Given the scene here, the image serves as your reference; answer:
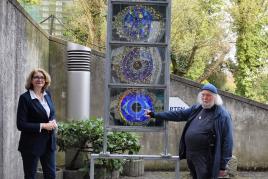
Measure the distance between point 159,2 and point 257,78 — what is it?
17601 mm

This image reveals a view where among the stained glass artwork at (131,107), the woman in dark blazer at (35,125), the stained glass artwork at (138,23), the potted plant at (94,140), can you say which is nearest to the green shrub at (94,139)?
the potted plant at (94,140)

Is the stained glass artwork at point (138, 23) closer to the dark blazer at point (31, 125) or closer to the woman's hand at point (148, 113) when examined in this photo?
the woman's hand at point (148, 113)

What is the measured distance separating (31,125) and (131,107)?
1.21 m

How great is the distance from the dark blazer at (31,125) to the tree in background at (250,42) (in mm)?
16728

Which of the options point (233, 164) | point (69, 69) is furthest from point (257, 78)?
point (69, 69)

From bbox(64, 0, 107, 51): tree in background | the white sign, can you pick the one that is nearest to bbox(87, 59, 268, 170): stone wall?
Result: the white sign

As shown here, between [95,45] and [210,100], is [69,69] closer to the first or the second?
[210,100]

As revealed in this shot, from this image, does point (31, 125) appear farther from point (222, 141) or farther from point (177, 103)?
point (177, 103)

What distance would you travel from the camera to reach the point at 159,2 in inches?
234

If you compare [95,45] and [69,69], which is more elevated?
[95,45]

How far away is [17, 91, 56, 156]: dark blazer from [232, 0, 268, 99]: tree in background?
54.9ft

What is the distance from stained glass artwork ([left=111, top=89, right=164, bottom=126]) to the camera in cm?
600

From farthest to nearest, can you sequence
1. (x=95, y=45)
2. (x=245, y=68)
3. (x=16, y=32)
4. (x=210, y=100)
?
(x=245, y=68) → (x=95, y=45) → (x=16, y=32) → (x=210, y=100)

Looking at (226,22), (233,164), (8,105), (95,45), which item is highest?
(226,22)
